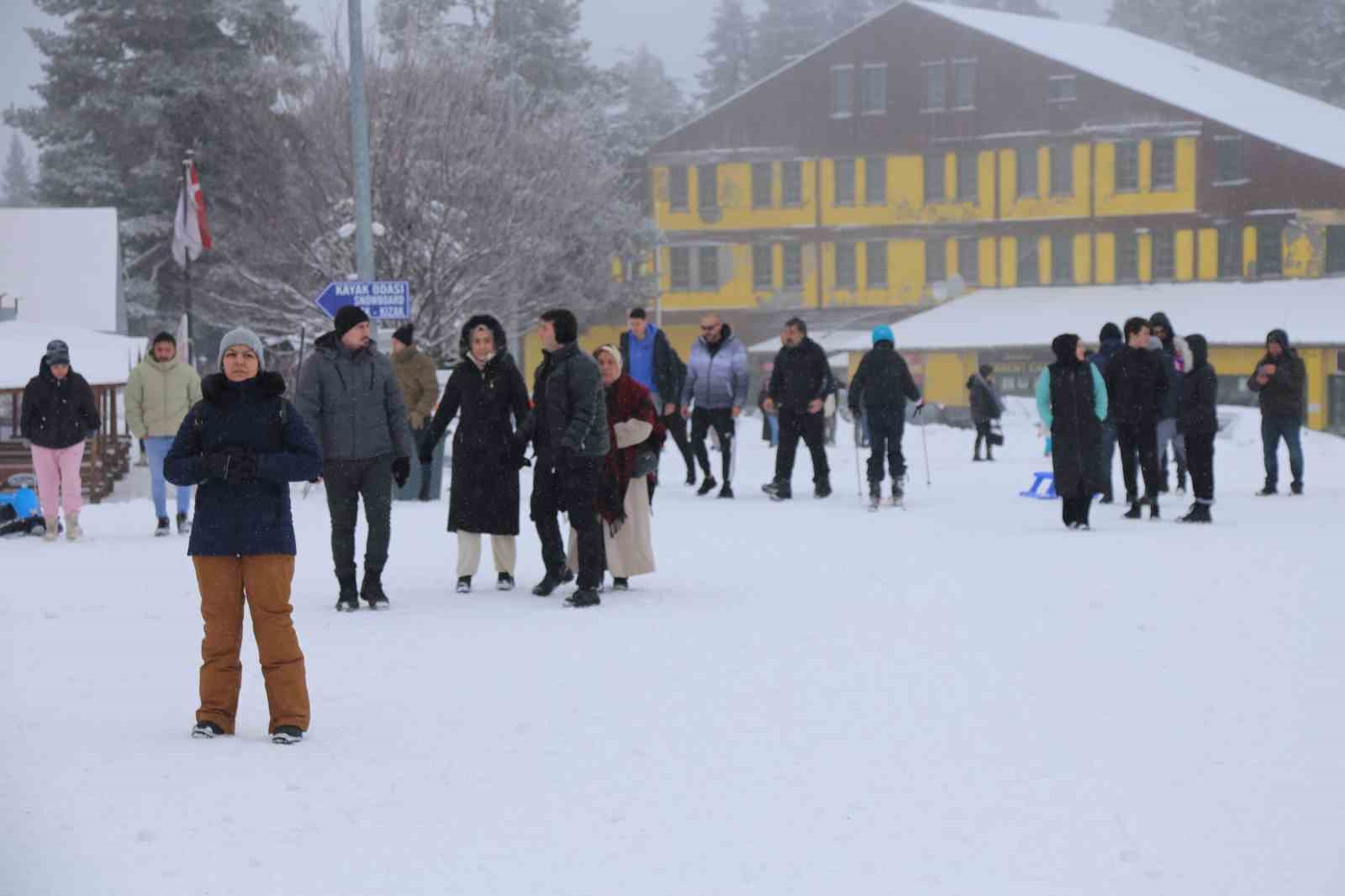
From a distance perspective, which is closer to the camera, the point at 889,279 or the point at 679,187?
the point at 889,279

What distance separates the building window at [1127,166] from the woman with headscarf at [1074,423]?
156ft

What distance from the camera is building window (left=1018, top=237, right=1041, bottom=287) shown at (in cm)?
6581

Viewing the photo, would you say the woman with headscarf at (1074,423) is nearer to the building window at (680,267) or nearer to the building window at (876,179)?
the building window at (876,179)

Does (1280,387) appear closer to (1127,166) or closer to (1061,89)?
(1127,166)

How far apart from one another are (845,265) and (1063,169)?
24.2 ft

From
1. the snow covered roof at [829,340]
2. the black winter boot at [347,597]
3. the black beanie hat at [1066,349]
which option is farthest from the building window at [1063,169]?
the black winter boot at [347,597]

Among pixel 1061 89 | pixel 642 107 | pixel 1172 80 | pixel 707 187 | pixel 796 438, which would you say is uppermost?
pixel 642 107

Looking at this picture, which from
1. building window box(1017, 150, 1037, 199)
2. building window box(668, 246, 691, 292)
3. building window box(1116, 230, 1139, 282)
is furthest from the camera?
building window box(668, 246, 691, 292)

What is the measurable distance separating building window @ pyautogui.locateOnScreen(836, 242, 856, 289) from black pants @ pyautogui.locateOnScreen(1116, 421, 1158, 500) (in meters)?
49.8

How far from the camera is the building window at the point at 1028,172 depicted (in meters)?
65.8

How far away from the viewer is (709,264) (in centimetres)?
6931

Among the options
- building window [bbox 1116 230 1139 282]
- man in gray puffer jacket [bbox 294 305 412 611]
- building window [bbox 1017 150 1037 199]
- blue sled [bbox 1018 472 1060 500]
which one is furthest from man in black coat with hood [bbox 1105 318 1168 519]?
building window [bbox 1017 150 1037 199]

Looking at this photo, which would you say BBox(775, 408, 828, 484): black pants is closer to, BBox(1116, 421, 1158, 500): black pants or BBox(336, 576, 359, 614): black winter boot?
BBox(1116, 421, 1158, 500): black pants

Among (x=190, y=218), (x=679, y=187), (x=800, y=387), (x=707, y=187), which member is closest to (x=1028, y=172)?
(x=707, y=187)
